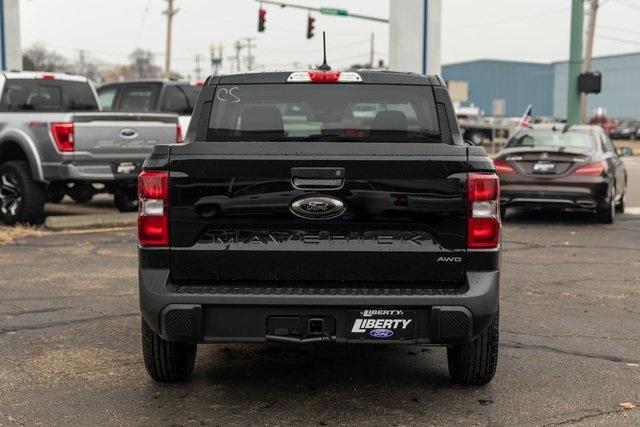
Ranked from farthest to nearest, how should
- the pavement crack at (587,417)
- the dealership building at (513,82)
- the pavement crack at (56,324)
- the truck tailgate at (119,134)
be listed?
1. the dealership building at (513,82)
2. the truck tailgate at (119,134)
3. the pavement crack at (56,324)
4. the pavement crack at (587,417)

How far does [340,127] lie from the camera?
16.8 feet

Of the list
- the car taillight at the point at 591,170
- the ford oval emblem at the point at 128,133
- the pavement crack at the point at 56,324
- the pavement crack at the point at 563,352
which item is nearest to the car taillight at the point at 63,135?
the ford oval emblem at the point at 128,133

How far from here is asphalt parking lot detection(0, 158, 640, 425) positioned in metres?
4.48

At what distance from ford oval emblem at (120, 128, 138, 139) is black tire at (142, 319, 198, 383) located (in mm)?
6923

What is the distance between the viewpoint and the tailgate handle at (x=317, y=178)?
167 inches

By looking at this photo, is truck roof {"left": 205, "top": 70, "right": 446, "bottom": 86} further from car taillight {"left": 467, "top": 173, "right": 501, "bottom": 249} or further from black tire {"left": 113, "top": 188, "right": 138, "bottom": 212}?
black tire {"left": 113, "top": 188, "right": 138, "bottom": 212}

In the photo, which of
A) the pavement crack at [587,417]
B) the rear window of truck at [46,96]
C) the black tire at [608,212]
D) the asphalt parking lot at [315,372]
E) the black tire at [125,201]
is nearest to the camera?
the pavement crack at [587,417]

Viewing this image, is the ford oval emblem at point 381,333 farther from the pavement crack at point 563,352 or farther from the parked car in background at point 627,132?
the parked car in background at point 627,132

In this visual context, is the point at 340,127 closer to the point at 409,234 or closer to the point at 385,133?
the point at 385,133

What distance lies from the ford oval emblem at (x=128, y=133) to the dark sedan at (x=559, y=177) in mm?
4963

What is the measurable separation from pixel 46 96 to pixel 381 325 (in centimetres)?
993

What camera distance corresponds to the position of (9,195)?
12.0 m

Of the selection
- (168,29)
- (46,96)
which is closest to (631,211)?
(46,96)

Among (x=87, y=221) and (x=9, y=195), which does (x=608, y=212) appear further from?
(x=9, y=195)
